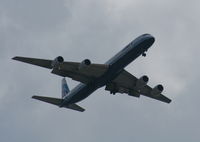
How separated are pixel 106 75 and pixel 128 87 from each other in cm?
851

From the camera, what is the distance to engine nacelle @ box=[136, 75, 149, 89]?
85.8 meters

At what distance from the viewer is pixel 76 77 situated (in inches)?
3317

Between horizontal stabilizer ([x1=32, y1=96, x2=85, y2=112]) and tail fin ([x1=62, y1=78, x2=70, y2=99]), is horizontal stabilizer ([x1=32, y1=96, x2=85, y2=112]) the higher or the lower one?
the lower one

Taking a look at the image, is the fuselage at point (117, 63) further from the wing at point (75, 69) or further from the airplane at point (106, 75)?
the wing at point (75, 69)

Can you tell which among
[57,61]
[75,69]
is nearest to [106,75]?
[75,69]

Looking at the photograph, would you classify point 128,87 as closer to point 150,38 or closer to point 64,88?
point 64,88

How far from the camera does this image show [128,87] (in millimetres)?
89562

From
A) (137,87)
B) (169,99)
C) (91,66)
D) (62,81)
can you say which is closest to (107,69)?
(91,66)

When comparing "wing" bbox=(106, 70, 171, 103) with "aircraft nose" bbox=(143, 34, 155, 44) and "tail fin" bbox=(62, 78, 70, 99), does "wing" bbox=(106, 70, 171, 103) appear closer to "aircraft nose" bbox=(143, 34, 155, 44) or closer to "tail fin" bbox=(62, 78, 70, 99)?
"aircraft nose" bbox=(143, 34, 155, 44)

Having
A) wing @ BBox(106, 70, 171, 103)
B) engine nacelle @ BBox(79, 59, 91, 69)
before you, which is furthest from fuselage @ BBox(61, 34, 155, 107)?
wing @ BBox(106, 70, 171, 103)

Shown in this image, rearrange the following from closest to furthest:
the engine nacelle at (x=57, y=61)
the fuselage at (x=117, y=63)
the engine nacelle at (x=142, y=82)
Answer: the fuselage at (x=117, y=63) → the engine nacelle at (x=57, y=61) → the engine nacelle at (x=142, y=82)

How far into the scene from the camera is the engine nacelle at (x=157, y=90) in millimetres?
87812

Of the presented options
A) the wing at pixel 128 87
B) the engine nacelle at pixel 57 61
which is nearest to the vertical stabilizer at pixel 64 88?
the wing at pixel 128 87

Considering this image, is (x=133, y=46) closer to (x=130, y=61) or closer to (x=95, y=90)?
(x=130, y=61)
